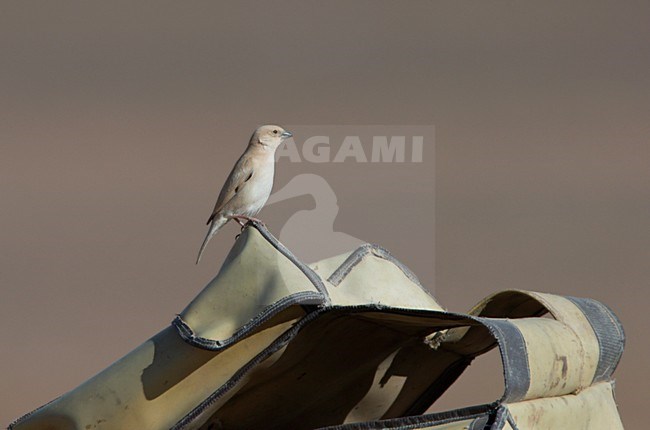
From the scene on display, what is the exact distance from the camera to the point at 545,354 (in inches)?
75.4

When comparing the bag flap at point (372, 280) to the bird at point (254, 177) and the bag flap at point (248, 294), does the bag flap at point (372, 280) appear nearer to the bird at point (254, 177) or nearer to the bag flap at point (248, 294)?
the bag flap at point (248, 294)

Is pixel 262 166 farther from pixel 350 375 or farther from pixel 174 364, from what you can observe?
pixel 174 364

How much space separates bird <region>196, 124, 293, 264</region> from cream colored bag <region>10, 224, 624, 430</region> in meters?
0.68

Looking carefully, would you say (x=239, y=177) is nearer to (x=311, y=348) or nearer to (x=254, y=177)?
(x=254, y=177)

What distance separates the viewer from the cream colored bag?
6.24ft

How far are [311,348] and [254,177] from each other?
871 mm

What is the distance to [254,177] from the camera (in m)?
3.07

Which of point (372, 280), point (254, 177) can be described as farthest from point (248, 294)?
point (254, 177)

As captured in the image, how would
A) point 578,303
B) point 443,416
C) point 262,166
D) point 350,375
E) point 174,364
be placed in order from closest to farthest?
1. point 443,416
2. point 174,364
3. point 578,303
4. point 350,375
5. point 262,166

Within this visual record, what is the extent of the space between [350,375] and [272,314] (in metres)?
0.63

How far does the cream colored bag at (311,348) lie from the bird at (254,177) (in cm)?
68

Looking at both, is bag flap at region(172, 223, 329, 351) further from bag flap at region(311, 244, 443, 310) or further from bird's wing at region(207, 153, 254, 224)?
bird's wing at region(207, 153, 254, 224)

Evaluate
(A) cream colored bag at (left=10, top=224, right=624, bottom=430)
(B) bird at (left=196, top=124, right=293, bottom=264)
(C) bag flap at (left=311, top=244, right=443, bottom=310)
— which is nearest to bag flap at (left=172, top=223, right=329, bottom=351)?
(A) cream colored bag at (left=10, top=224, right=624, bottom=430)

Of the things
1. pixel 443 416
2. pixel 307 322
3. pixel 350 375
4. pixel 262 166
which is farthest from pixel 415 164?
pixel 443 416
